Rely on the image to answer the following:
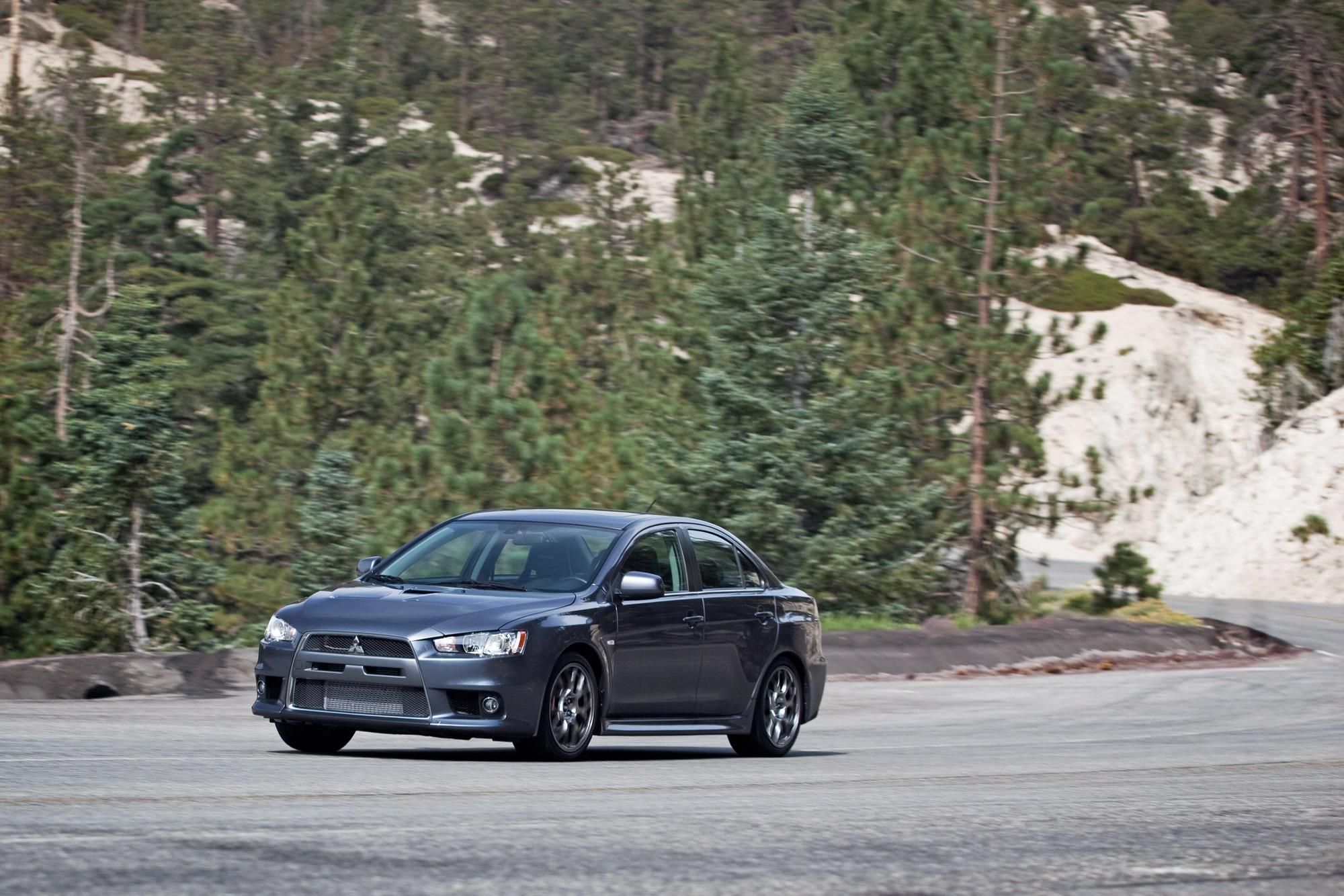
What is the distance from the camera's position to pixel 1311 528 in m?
49.1

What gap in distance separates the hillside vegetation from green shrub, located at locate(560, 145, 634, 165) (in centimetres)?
712

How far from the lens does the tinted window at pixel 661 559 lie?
12.0 metres

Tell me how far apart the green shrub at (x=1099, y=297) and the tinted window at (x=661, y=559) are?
58.6 m

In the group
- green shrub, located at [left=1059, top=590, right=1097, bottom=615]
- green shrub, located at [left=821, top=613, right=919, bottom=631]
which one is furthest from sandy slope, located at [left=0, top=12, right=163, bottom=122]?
green shrub, located at [left=821, top=613, right=919, bottom=631]

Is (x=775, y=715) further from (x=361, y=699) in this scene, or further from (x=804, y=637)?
(x=361, y=699)

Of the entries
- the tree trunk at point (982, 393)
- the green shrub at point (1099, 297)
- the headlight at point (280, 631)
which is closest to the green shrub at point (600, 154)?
the green shrub at point (1099, 297)

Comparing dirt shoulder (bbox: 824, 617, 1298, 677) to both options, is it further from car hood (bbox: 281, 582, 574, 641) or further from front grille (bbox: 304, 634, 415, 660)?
front grille (bbox: 304, 634, 415, 660)

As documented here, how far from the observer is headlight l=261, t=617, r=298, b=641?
428 inches

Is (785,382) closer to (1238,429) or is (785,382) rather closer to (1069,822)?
(1069,822)

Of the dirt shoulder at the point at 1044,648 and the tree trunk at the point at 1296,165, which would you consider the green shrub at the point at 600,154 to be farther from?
the dirt shoulder at the point at 1044,648

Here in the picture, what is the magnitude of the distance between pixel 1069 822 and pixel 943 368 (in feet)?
79.6

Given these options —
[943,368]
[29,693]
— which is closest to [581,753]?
[29,693]

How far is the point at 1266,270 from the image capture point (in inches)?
3115

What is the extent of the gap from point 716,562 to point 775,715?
1220mm
